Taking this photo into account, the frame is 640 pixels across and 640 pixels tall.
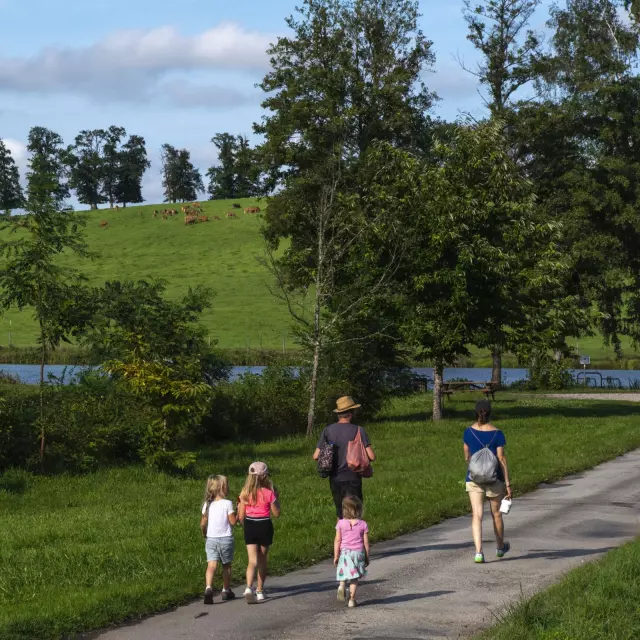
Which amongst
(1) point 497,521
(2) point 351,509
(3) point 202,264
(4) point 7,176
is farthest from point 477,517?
(4) point 7,176

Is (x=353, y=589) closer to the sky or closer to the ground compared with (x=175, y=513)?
closer to the sky

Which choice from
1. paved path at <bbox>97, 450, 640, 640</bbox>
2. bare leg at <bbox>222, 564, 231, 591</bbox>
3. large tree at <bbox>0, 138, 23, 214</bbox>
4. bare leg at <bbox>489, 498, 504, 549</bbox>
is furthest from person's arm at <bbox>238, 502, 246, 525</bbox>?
large tree at <bbox>0, 138, 23, 214</bbox>

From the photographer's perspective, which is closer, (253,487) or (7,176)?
(253,487)

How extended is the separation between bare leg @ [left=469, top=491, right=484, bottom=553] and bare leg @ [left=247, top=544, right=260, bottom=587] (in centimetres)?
295

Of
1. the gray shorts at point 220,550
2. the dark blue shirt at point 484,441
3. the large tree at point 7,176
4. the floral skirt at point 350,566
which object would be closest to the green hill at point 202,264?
the large tree at point 7,176

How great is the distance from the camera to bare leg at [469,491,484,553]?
12445 mm

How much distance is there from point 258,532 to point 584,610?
332cm

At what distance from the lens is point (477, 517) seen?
1255 centimetres

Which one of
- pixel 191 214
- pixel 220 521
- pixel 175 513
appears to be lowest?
pixel 175 513

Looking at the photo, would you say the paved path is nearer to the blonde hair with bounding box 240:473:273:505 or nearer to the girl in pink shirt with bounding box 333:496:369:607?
the girl in pink shirt with bounding box 333:496:369:607

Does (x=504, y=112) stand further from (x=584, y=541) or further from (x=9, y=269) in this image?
(x=584, y=541)

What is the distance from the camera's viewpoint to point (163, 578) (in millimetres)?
11555

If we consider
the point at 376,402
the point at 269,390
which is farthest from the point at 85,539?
the point at 376,402

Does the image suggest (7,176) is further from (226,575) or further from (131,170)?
(226,575)
